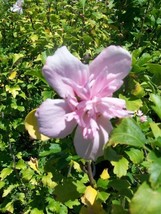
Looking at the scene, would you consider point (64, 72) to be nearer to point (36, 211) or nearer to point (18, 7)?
point (36, 211)

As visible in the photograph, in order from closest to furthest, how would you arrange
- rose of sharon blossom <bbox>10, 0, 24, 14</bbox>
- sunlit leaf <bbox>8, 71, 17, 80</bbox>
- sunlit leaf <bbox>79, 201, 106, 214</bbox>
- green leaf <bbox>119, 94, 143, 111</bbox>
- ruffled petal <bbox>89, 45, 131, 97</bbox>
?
1. ruffled petal <bbox>89, 45, 131, 97</bbox>
2. green leaf <bbox>119, 94, 143, 111</bbox>
3. sunlit leaf <bbox>79, 201, 106, 214</bbox>
4. sunlit leaf <bbox>8, 71, 17, 80</bbox>
5. rose of sharon blossom <bbox>10, 0, 24, 14</bbox>

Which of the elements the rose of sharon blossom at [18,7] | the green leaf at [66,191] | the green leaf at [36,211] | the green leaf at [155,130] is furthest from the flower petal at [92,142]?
the rose of sharon blossom at [18,7]

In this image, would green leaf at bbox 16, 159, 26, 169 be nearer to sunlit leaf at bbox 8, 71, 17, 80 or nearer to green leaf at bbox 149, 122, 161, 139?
sunlit leaf at bbox 8, 71, 17, 80

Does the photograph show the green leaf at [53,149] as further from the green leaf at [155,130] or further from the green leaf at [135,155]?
the green leaf at [155,130]

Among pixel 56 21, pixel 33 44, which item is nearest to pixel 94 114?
pixel 33 44

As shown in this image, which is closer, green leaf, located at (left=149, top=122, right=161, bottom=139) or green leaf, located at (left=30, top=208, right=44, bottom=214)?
green leaf, located at (left=149, top=122, right=161, bottom=139)

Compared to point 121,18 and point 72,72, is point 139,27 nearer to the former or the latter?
point 121,18

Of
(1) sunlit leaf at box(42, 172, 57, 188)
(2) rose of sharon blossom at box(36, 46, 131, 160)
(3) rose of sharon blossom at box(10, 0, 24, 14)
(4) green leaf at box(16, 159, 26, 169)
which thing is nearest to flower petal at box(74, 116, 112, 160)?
(2) rose of sharon blossom at box(36, 46, 131, 160)

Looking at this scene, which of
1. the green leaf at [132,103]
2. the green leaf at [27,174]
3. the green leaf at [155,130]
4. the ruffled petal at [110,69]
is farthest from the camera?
the green leaf at [27,174]
